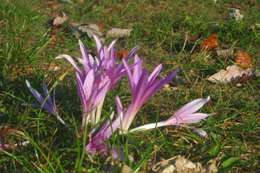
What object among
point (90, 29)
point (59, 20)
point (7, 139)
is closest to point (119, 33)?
point (90, 29)

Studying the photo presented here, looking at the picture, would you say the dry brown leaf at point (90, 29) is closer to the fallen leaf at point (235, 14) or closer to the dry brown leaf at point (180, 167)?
the fallen leaf at point (235, 14)

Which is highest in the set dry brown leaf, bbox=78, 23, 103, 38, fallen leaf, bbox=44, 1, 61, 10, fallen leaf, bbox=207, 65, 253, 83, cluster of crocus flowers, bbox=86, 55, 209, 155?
cluster of crocus flowers, bbox=86, 55, 209, 155

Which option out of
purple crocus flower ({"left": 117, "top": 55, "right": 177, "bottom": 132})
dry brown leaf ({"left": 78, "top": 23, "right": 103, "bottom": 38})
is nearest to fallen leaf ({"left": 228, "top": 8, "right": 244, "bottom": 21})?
dry brown leaf ({"left": 78, "top": 23, "right": 103, "bottom": 38})

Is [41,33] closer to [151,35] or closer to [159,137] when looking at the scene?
[151,35]

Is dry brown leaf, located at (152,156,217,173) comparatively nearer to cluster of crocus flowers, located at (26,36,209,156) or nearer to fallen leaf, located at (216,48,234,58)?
cluster of crocus flowers, located at (26,36,209,156)

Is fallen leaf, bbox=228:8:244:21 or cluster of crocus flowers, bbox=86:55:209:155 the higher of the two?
cluster of crocus flowers, bbox=86:55:209:155

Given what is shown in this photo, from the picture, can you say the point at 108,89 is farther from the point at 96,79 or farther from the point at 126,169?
the point at 126,169

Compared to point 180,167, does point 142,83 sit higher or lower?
higher
